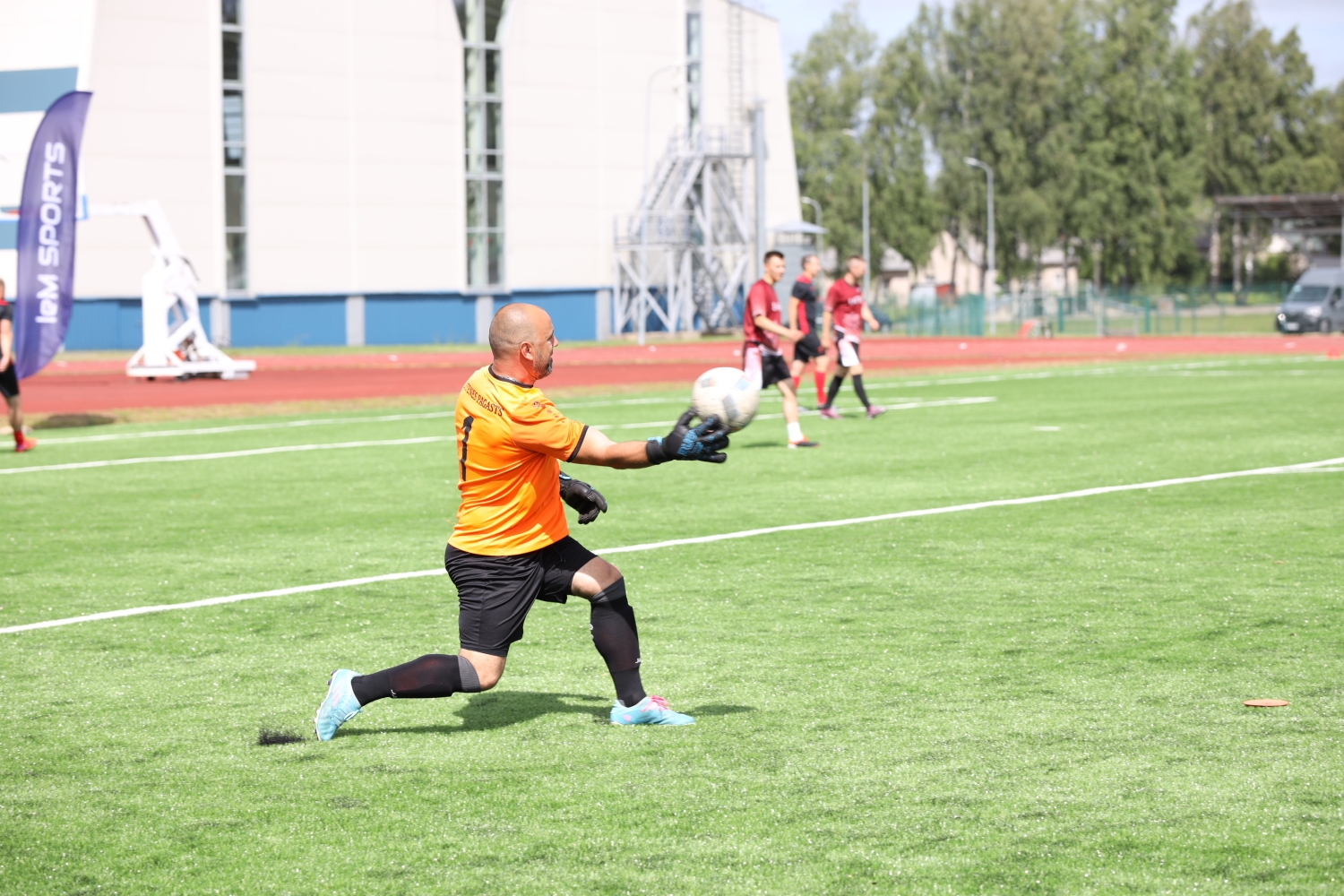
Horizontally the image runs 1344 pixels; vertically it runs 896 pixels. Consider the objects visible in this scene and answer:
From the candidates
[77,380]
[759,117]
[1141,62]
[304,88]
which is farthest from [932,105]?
[77,380]

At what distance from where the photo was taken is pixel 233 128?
171 feet

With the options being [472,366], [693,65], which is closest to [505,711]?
[472,366]

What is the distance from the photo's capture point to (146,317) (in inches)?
1177

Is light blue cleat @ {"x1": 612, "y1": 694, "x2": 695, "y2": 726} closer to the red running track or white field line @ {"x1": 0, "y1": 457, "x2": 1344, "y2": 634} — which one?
white field line @ {"x1": 0, "y1": 457, "x2": 1344, "y2": 634}

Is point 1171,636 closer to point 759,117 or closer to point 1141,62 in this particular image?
point 759,117

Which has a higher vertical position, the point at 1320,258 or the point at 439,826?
the point at 1320,258

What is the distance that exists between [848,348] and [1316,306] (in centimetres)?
4110

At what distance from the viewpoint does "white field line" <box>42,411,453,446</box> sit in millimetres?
19359

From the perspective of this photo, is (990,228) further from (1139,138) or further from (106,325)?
(106,325)

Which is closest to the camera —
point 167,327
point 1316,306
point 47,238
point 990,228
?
point 47,238

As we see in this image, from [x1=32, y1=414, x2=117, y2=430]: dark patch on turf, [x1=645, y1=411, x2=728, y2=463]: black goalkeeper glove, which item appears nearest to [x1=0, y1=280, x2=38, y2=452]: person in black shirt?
[x1=32, y1=414, x2=117, y2=430]: dark patch on turf

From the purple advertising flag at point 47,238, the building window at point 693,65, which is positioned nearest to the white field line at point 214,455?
the purple advertising flag at point 47,238

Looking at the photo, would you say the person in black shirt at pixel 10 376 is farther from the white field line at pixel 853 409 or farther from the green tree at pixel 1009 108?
the green tree at pixel 1009 108

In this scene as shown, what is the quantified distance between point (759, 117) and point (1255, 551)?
142 ft
